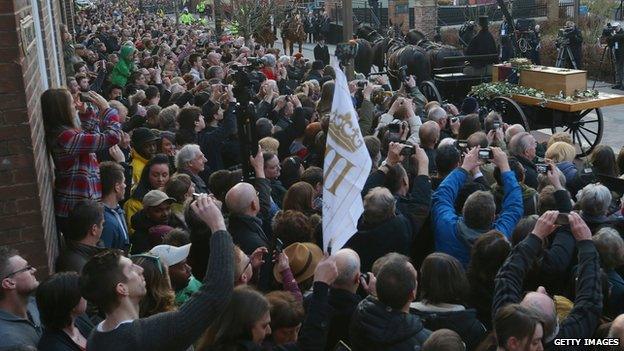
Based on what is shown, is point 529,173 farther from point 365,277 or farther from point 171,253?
point 171,253

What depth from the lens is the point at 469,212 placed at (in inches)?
205

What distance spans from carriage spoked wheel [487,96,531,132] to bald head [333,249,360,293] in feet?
26.0

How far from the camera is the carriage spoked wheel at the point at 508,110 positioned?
11617mm

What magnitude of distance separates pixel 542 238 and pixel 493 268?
1.10 ft

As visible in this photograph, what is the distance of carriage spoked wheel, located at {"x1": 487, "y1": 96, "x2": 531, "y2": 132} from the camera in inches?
457

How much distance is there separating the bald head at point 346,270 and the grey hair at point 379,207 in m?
1.16

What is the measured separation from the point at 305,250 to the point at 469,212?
1165mm

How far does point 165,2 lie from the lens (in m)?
74.2

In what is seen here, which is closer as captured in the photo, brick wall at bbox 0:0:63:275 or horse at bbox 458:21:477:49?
brick wall at bbox 0:0:63:275

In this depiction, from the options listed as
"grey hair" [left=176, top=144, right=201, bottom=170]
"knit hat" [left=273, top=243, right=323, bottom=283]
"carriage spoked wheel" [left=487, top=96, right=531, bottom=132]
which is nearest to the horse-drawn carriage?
"carriage spoked wheel" [left=487, top=96, right=531, bottom=132]

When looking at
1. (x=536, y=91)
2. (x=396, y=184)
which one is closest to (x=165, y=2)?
(x=536, y=91)

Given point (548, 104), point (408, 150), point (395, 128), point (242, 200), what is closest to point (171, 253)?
point (242, 200)

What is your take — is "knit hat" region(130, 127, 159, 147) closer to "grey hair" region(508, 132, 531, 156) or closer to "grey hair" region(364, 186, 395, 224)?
"grey hair" region(364, 186, 395, 224)

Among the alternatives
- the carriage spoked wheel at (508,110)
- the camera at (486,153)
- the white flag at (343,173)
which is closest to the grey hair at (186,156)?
the camera at (486,153)
